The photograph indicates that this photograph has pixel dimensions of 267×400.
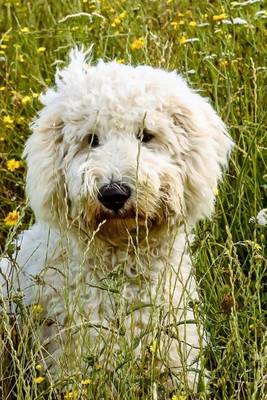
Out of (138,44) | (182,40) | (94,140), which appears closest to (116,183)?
(94,140)

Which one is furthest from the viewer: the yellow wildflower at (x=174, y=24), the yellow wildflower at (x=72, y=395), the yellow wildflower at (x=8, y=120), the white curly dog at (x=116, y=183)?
the yellow wildflower at (x=174, y=24)

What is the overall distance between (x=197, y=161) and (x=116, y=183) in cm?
50

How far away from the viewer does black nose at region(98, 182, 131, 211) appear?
12.6 ft

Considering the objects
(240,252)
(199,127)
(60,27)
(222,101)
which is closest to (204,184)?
(199,127)

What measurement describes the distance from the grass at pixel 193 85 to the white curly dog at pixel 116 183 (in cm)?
14

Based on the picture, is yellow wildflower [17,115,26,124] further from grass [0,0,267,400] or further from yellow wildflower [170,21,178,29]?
yellow wildflower [170,21,178,29]

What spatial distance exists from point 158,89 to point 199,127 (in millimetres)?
240

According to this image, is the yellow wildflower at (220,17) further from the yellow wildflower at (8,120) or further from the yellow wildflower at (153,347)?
the yellow wildflower at (153,347)

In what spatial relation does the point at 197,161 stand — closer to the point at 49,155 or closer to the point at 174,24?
the point at 49,155

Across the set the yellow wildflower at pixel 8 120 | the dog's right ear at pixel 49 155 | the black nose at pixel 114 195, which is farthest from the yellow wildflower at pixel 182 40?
the black nose at pixel 114 195

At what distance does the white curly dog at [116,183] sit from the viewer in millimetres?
3949

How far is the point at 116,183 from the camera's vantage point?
3.85 meters

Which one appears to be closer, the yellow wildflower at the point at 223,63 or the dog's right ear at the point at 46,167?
the dog's right ear at the point at 46,167

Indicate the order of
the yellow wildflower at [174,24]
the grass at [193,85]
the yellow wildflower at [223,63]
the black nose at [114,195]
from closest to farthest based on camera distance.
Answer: the black nose at [114,195], the grass at [193,85], the yellow wildflower at [223,63], the yellow wildflower at [174,24]
